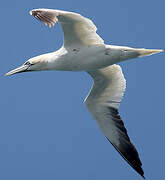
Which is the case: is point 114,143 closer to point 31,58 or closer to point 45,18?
point 31,58

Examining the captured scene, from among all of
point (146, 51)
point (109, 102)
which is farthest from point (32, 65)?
point (146, 51)

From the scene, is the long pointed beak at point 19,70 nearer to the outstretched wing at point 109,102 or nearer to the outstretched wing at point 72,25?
the outstretched wing at point 72,25

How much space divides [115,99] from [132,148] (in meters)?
1.52

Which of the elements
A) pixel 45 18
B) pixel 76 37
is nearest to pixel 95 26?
pixel 76 37

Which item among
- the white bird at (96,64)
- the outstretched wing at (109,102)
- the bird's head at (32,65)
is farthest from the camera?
the outstretched wing at (109,102)

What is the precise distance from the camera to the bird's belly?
38.4ft

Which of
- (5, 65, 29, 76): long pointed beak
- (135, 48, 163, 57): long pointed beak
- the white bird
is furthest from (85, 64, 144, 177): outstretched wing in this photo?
(5, 65, 29, 76): long pointed beak

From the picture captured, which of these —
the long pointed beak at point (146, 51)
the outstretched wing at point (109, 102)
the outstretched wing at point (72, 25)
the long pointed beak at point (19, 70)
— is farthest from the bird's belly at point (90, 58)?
the outstretched wing at point (109, 102)

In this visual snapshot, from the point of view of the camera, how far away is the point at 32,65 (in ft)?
40.8

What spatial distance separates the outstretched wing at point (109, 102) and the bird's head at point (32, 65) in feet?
5.71

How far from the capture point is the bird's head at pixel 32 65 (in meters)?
12.3

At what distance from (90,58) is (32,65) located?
162cm

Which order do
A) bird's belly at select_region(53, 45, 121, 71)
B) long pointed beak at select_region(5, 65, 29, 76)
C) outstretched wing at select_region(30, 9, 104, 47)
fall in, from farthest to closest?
long pointed beak at select_region(5, 65, 29, 76), bird's belly at select_region(53, 45, 121, 71), outstretched wing at select_region(30, 9, 104, 47)

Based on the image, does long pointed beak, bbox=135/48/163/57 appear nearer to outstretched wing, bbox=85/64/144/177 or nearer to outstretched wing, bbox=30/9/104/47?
outstretched wing, bbox=30/9/104/47
